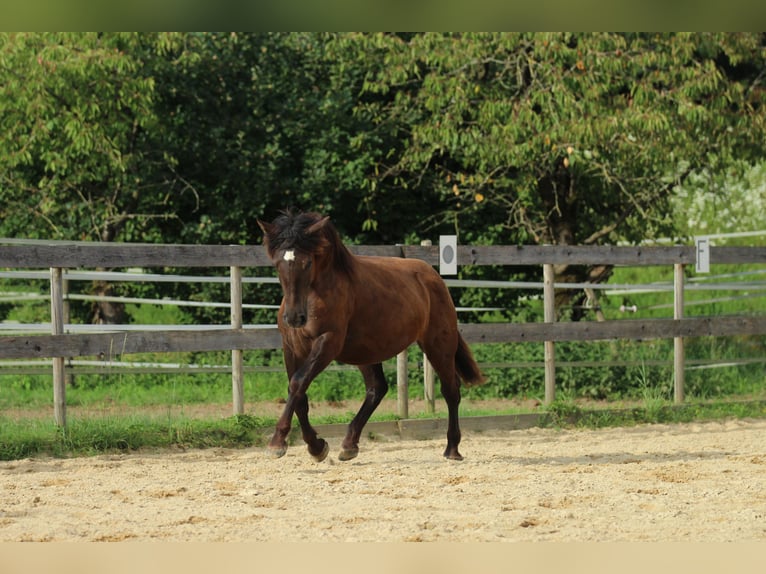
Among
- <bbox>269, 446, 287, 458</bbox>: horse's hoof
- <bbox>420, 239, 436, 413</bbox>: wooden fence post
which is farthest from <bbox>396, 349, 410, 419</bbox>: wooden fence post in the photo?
<bbox>269, 446, 287, 458</bbox>: horse's hoof

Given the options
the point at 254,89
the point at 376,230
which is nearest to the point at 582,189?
the point at 376,230

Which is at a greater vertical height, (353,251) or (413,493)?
(353,251)

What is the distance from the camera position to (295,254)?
5.85 meters

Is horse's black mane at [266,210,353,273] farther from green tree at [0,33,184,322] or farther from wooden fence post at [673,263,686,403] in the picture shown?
green tree at [0,33,184,322]

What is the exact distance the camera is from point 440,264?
8883 millimetres

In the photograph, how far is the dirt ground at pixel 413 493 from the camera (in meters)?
4.55

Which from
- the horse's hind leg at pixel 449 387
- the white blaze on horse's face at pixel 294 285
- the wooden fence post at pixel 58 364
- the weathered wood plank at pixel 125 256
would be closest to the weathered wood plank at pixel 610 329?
the horse's hind leg at pixel 449 387

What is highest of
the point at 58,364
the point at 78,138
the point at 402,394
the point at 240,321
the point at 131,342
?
the point at 78,138

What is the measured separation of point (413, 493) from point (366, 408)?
1.34 m

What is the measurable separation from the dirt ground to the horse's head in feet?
3.50

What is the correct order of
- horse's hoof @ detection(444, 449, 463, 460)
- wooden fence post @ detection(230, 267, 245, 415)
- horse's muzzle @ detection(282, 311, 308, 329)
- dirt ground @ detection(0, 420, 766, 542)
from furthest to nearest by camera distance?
wooden fence post @ detection(230, 267, 245, 415)
horse's hoof @ detection(444, 449, 463, 460)
horse's muzzle @ detection(282, 311, 308, 329)
dirt ground @ detection(0, 420, 766, 542)

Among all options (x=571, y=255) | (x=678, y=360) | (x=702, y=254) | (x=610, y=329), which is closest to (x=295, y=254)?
(x=571, y=255)

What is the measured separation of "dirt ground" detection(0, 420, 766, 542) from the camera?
14.9 ft

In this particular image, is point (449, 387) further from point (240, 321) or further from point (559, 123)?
point (559, 123)
